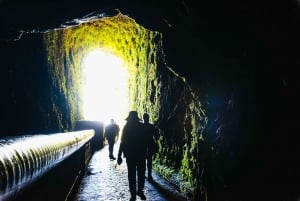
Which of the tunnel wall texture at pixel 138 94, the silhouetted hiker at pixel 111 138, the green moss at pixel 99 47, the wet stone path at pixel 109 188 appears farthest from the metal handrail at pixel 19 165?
the silhouetted hiker at pixel 111 138

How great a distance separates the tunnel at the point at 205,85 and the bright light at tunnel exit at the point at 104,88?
10429mm

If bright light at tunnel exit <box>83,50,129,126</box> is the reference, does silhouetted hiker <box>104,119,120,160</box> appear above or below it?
below

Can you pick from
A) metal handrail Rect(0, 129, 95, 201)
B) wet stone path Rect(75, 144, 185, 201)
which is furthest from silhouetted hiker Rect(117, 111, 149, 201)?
metal handrail Rect(0, 129, 95, 201)

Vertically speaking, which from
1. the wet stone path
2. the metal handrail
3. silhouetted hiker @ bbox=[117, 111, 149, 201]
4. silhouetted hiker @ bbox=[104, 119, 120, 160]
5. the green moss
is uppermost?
the green moss

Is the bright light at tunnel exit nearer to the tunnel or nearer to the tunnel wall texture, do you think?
the tunnel wall texture

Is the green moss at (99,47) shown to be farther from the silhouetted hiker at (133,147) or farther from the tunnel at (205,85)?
the silhouetted hiker at (133,147)

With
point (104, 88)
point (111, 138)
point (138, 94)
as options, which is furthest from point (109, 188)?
point (104, 88)

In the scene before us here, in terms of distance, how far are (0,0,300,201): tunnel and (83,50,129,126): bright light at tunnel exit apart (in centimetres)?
A: 1043

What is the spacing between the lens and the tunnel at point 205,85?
4543 millimetres

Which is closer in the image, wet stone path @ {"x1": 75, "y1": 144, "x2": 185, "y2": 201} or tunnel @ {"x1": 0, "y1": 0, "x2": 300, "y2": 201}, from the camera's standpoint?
tunnel @ {"x1": 0, "y1": 0, "x2": 300, "y2": 201}

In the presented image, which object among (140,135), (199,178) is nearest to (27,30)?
(140,135)

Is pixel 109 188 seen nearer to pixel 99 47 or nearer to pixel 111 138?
pixel 111 138

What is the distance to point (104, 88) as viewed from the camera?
2881cm

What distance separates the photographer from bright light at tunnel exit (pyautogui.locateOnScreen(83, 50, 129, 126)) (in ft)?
83.3
